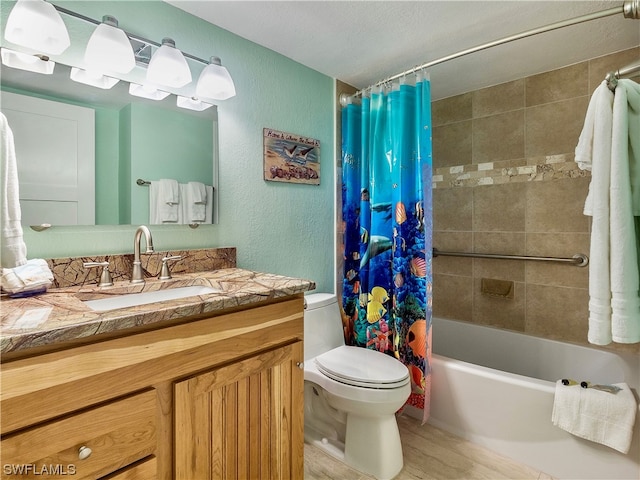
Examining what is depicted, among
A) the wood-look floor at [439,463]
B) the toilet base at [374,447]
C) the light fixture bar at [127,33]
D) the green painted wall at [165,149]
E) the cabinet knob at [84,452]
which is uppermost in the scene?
the light fixture bar at [127,33]

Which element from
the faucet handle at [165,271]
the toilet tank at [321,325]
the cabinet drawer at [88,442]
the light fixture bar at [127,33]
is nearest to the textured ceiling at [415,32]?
the light fixture bar at [127,33]

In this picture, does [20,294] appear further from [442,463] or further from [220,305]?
[442,463]

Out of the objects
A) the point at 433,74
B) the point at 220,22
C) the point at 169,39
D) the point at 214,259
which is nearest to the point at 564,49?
the point at 433,74

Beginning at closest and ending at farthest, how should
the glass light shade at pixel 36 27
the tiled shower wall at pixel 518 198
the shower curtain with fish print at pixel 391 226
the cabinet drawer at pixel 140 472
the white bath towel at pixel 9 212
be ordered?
the cabinet drawer at pixel 140 472 < the white bath towel at pixel 9 212 < the glass light shade at pixel 36 27 < the shower curtain with fish print at pixel 391 226 < the tiled shower wall at pixel 518 198

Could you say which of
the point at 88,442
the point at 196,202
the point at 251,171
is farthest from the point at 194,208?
the point at 88,442

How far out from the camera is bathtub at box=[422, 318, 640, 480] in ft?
4.98

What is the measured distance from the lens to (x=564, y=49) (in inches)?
75.9

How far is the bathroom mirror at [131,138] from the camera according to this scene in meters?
1.27

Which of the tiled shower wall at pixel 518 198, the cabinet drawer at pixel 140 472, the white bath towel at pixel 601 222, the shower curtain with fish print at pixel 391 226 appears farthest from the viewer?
the tiled shower wall at pixel 518 198

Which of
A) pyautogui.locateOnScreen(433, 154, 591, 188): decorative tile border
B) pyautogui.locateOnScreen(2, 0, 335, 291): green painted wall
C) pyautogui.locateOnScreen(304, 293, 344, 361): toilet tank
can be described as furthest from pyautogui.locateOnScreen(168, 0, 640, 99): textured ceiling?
pyautogui.locateOnScreen(304, 293, 344, 361): toilet tank

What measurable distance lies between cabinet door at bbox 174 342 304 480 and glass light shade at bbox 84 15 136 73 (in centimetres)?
122

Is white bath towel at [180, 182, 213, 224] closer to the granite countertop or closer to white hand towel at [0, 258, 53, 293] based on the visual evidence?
the granite countertop

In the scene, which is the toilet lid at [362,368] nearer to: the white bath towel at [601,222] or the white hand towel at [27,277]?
the white bath towel at [601,222]

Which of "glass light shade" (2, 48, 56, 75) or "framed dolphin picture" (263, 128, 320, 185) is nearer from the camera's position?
"glass light shade" (2, 48, 56, 75)
